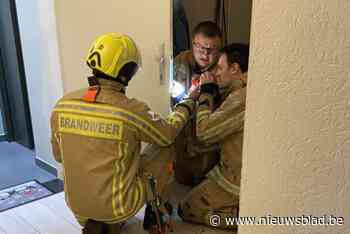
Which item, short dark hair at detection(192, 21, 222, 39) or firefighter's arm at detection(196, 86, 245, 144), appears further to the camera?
short dark hair at detection(192, 21, 222, 39)

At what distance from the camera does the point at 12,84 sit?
2.82 meters

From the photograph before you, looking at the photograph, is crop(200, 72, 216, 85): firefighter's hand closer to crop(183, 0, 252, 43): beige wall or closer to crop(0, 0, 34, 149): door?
crop(183, 0, 252, 43): beige wall

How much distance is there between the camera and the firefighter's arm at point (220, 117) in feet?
5.85

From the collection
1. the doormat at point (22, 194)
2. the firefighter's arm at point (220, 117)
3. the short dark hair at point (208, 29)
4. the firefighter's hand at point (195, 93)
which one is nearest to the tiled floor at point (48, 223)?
the doormat at point (22, 194)

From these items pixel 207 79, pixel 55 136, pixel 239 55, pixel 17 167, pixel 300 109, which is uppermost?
pixel 300 109

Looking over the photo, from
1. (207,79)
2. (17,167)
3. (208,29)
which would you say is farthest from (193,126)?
(17,167)

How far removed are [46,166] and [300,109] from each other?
228 centimetres

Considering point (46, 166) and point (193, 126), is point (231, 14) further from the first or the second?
point (46, 166)

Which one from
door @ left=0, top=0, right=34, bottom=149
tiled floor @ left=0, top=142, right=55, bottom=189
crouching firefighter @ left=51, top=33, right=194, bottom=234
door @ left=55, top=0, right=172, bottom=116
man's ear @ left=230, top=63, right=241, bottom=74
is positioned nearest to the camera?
crouching firefighter @ left=51, top=33, right=194, bottom=234

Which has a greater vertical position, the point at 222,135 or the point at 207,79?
the point at 207,79

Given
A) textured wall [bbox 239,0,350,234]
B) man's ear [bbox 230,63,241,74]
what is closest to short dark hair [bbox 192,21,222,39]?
man's ear [bbox 230,63,241,74]

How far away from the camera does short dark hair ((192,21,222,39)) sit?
2.24m

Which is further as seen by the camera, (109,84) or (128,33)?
(128,33)

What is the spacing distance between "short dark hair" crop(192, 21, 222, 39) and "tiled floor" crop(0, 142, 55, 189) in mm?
1388
